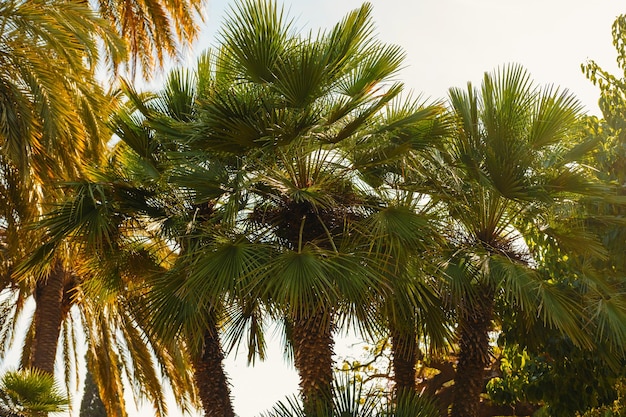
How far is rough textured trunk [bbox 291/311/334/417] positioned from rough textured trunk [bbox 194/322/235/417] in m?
1.17

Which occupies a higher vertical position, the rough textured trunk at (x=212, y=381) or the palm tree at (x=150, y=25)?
the palm tree at (x=150, y=25)

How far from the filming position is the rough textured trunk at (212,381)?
1020cm

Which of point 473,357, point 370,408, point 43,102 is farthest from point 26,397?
point 473,357

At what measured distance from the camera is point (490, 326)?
33.1 feet

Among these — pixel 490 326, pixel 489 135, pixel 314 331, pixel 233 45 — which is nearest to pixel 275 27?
pixel 233 45

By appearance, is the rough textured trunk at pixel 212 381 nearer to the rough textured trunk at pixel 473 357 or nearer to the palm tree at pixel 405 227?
the palm tree at pixel 405 227

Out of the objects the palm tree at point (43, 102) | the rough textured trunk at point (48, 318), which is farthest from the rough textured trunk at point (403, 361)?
the rough textured trunk at point (48, 318)

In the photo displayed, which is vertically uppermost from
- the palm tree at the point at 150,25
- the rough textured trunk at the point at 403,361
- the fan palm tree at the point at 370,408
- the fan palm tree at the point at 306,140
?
the palm tree at the point at 150,25

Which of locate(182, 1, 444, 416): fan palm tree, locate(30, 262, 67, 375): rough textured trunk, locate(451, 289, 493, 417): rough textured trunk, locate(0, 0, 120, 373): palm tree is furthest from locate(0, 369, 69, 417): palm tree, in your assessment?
locate(30, 262, 67, 375): rough textured trunk

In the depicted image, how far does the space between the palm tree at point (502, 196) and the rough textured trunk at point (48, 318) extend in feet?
25.0

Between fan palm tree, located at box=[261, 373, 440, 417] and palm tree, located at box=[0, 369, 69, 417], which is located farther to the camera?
fan palm tree, located at box=[261, 373, 440, 417]

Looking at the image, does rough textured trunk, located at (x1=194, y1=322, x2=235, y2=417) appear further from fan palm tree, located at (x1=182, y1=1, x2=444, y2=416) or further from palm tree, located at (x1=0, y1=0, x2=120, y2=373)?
palm tree, located at (x1=0, y1=0, x2=120, y2=373)

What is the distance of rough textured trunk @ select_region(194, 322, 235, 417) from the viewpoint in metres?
10.2

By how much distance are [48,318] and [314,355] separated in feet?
A: 23.1
